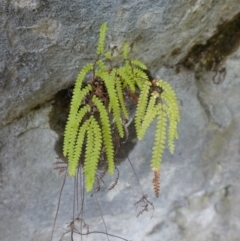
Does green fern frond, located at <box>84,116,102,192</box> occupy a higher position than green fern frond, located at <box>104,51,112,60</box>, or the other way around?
green fern frond, located at <box>104,51,112,60</box>

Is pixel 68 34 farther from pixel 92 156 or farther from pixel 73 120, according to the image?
pixel 92 156

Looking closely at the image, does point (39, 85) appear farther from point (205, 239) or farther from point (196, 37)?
point (205, 239)

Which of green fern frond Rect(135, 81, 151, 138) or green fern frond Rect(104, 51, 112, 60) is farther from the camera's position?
green fern frond Rect(104, 51, 112, 60)

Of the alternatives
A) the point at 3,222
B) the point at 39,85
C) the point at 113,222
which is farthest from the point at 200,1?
the point at 3,222

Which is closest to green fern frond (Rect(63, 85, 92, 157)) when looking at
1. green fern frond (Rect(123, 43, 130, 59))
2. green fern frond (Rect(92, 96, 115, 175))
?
green fern frond (Rect(92, 96, 115, 175))

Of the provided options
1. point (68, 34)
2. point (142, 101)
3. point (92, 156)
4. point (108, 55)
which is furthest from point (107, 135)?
point (68, 34)

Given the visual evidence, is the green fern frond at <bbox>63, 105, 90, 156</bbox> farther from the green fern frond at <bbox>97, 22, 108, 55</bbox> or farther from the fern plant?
the green fern frond at <bbox>97, 22, 108, 55</bbox>

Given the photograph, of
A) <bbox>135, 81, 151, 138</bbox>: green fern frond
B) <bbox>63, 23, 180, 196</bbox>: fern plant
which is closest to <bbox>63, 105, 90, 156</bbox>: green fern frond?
<bbox>63, 23, 180, 196</bbox>: fern plant
